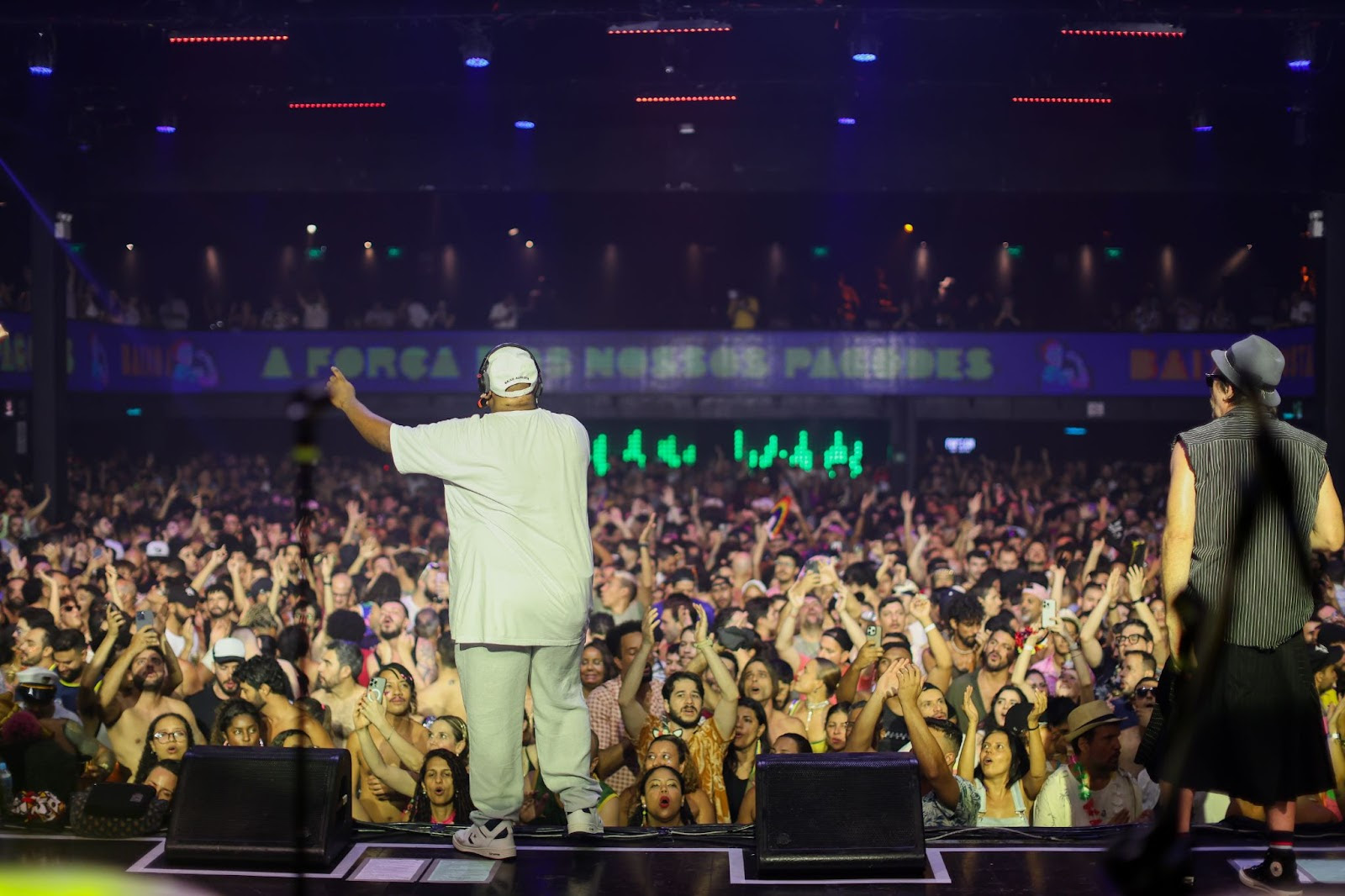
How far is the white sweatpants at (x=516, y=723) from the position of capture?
400cm

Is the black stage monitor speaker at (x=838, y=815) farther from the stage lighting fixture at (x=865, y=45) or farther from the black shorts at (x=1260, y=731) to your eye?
the stage lighting fixture at (x=865, y=45)

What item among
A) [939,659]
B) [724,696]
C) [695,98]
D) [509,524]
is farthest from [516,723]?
[695,98]

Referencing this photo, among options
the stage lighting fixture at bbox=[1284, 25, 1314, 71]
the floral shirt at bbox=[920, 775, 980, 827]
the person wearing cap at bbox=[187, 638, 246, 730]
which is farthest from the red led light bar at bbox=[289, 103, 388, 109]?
the floral shirt at bbox=[920, 775, 980, 827]

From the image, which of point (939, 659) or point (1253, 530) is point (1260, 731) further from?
point (939, 659)

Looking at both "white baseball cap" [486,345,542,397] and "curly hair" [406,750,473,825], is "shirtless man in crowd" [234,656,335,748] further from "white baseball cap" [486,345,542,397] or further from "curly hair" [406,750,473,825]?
"white baseball cap" [486,345,542,397]

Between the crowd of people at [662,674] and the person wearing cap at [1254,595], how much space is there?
390 millimetres

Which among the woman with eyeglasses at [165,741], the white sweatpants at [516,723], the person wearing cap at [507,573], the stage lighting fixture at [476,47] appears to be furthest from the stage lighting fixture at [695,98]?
the white sweatpants at [516,723]

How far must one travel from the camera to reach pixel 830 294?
72.9 feet

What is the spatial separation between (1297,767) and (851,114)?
12333 millimetres

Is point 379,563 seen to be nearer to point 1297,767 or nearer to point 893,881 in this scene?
point 893,881

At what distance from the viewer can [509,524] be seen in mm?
4016

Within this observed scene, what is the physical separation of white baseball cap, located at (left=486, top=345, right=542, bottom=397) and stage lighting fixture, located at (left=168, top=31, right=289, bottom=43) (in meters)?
8.75

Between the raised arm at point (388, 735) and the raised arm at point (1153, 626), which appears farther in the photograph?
the raised arm at point (1153, 626)

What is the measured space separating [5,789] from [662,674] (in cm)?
270
